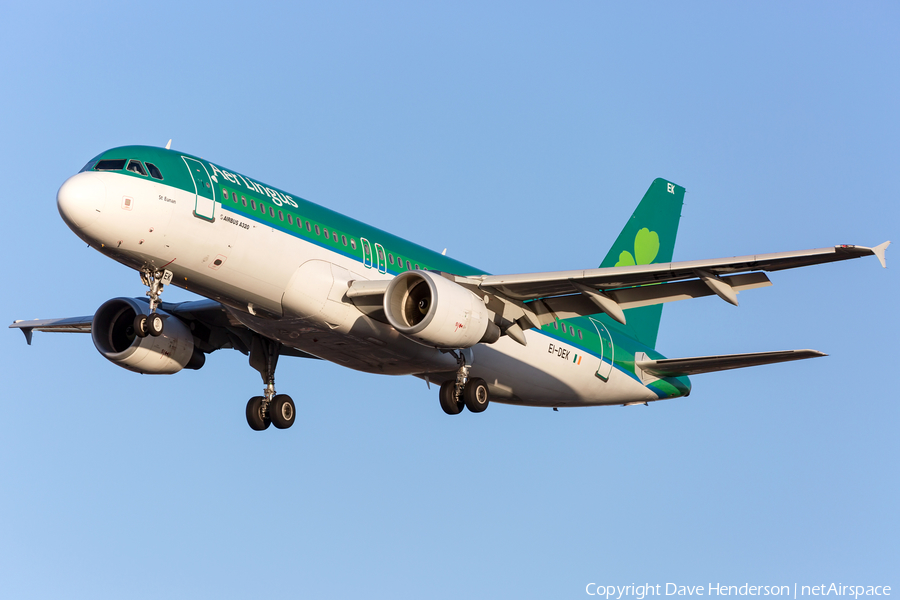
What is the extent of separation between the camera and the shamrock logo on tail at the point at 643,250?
40.7 metres

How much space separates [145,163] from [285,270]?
4150 millimetres

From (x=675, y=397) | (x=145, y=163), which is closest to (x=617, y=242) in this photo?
(x=675, y=397)

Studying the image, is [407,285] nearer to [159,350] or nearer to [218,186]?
[218,186]

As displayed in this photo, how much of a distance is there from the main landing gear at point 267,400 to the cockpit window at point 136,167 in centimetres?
910

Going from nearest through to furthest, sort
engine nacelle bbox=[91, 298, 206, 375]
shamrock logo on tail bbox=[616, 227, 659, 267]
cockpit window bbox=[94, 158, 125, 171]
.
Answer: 1. cockpit window bbox=[94, 158, 125, 171]
2. engine nacelle bbox=[91, 298, 206, 375]
3. shamrock logo on tail bbox=[616, 227, 659, 267]

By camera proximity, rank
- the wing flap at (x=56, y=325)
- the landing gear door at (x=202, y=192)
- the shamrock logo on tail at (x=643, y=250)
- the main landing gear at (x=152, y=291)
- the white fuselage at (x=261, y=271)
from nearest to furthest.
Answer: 1. the white fuselage at (x=261, y=271)
2. the landing gear door at (x=202, y=192)
3. the main landing gear at (x=152, y=291)
4. the wing flap at (x=56, y=325)
5. the shamrock logo on tail at (x=643, y=250)

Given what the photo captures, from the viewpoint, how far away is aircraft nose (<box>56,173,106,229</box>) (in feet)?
80.0

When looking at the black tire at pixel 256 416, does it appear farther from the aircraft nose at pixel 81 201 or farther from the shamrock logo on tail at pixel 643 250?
the shamrock logo on tail at pixel 643 250

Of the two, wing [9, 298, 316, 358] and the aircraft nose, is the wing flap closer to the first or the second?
wing [9, 298, 316, 358]

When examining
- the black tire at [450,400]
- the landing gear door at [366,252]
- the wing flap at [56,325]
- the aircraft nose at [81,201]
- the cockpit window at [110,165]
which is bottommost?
the black tire at [450,400]

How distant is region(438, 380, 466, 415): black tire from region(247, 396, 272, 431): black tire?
5.93 meters

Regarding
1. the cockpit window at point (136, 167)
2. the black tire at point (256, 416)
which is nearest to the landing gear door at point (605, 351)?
the black tire at point (256, 416)

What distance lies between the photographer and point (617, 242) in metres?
40.9

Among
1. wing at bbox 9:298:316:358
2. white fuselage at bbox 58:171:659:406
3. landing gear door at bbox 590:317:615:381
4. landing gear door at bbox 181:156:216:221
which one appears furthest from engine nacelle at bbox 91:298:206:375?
landing gear door at bbox 590:317:615:381
